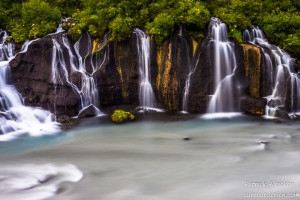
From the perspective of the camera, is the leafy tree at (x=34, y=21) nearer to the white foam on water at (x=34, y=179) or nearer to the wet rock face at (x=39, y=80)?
the wet rock face at (x=39, y=80)

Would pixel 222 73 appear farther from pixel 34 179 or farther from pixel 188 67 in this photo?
pixel 34 179

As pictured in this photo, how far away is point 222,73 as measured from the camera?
15.1 meters

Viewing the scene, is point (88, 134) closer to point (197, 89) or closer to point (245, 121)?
point (197, 89)

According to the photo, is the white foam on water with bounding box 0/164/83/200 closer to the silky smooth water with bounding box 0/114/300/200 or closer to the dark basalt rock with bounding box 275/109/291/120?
the silky smooth water with bounding box 0/114/300/200

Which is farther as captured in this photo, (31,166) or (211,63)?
(211,63)

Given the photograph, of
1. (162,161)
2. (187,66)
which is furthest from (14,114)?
(187,66)

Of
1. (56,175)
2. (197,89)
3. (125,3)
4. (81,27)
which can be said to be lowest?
(56,175)

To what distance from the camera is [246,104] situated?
48.8 ft

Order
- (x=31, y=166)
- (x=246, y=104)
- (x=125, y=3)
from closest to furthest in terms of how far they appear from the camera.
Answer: (x=31, y=166) < (x=246, y=104) < (x=125, y=3)

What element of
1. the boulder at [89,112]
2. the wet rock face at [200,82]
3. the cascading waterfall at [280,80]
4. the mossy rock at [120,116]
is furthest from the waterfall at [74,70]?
the cascading waterfall at [280,80]

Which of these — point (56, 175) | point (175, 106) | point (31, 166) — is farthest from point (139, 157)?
point (175, 106)

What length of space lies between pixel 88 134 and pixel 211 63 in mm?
6302

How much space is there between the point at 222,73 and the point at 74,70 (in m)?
6.71

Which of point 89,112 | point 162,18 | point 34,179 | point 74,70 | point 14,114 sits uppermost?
point 162,18
